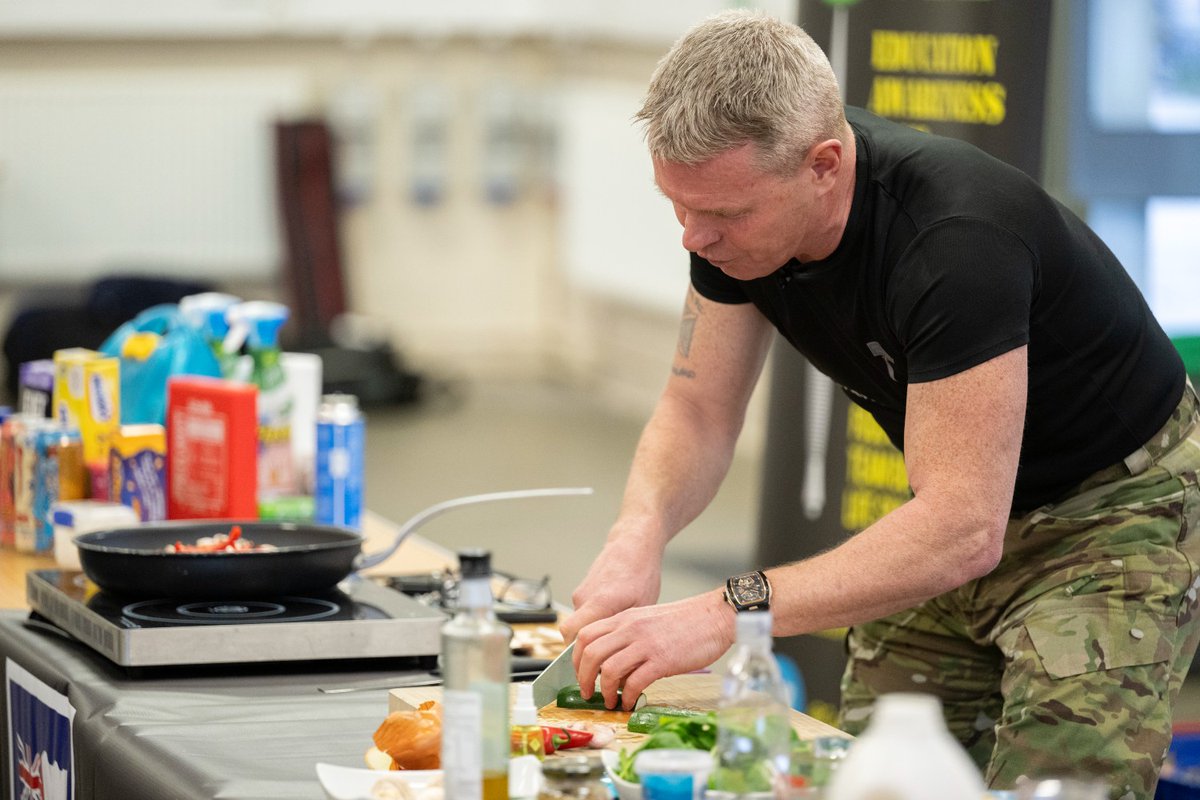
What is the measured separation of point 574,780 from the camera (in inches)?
54.6

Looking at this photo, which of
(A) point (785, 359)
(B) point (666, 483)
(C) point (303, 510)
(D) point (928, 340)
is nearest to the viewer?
(D) point (928, 340)

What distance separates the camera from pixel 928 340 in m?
1.65

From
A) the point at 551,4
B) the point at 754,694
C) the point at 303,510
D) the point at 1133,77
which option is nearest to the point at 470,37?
the point at 551,4

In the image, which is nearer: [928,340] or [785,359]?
[928,340]

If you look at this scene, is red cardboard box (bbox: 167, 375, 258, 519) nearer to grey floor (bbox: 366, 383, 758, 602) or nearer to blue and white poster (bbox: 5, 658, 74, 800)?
blue and white poster (bbox: 5, 658, 74, 800)

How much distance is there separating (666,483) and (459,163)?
5459 millimetres

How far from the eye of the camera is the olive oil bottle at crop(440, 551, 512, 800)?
1257mm

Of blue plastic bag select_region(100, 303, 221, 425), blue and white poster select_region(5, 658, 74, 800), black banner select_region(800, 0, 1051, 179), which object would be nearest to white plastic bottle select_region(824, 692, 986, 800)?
blue and white poster select_region(5, 658, 74, 800)

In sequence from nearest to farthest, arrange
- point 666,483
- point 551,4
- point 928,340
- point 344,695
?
point 928,340 < point 344,695 < point 666,483 < point 551,4

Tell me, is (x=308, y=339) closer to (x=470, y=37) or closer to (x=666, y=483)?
(x=470, y=37)

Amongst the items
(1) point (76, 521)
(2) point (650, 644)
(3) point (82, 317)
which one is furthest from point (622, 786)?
(3) point (82, 317)

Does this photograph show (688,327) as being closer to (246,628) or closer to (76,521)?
(246,628)

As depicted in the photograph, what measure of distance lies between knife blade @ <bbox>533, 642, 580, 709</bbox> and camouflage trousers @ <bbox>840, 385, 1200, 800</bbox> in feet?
1.52

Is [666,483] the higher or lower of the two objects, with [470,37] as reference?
lower
